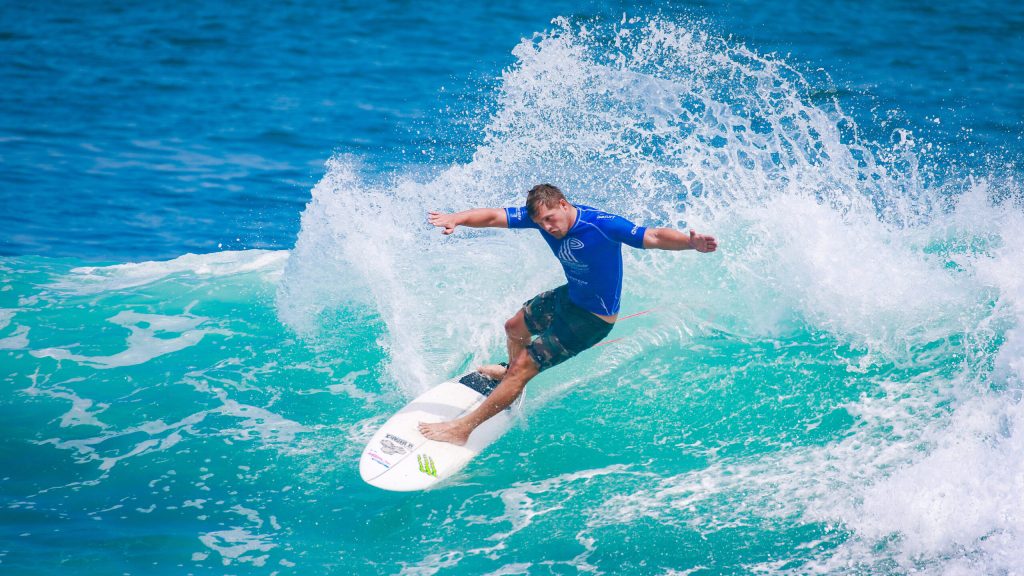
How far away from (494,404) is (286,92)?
1232cm

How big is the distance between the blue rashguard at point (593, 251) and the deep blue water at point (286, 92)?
6.36m

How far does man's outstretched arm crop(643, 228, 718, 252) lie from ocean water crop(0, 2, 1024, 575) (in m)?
1.67

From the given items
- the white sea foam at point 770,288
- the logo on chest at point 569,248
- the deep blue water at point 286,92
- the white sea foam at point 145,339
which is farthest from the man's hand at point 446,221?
the deep blue water at point 286,92

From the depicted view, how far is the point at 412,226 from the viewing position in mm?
10055

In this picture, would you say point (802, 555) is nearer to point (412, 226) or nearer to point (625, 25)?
point (412, 226)

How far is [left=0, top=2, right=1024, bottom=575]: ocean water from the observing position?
19.7ft

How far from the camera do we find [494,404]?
684 cm

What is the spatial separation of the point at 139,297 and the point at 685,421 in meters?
6.34

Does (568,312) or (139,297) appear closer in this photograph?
(568,312)

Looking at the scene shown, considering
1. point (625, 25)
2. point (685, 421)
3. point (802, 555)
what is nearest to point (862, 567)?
point (802, 555)

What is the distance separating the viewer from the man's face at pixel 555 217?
6.29 m

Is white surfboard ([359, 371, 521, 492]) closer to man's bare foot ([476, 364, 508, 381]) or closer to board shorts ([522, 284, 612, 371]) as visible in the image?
man's bare foot ([476, 364, 508, 381])

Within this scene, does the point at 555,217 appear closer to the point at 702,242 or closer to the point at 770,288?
the point at 702,242

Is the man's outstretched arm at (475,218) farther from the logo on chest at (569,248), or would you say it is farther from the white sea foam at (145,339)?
the white sea foam at (145,339)
